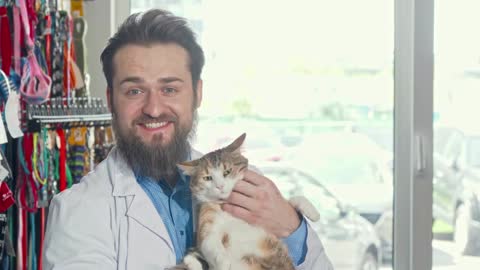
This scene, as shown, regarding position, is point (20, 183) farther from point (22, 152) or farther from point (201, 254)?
point (201, 254)

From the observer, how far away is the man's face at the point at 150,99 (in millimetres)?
1243

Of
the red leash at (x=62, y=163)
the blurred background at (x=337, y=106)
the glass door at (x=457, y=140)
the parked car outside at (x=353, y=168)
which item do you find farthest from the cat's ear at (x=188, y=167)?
the glass door at (x=457, y=140)

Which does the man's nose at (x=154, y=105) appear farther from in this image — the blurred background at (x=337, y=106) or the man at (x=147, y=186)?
the blurred background at (x=337, y=106)

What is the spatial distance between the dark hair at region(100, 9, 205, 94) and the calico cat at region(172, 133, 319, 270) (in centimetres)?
15

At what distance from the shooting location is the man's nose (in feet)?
4.04

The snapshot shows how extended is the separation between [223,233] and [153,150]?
185 millimetres

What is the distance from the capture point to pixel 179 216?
1.29 m

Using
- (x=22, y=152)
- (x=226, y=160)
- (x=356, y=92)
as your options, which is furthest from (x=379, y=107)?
(x=226, y=160)

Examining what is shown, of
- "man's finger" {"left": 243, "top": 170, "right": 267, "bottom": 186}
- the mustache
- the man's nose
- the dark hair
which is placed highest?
the dark hair

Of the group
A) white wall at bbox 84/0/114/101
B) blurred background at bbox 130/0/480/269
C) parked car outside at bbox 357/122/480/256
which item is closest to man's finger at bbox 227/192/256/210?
white wall at bbox 84/0/114/101

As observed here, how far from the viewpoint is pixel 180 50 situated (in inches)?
50.1

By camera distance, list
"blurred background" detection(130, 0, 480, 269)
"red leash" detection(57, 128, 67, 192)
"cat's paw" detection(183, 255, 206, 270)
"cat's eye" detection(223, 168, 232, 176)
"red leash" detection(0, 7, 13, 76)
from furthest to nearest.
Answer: "blurred background" detection(130, 0, 480, 269) < "red leash" detection(57, 128, 67, 192) < "red leash" detection(0, 7, 13, 76) < "cat's eye" detection(223, 168, 232, 176) < "cat's paw" detection(183, 255, 206, 270)

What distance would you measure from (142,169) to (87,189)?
0.33ft

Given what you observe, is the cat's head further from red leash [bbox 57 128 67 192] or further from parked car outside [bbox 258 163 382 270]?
parked car outside [bbox 258 163 382 270]
